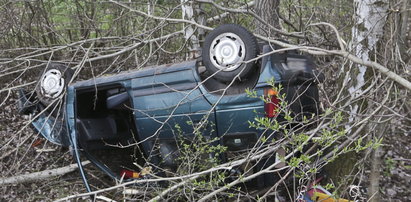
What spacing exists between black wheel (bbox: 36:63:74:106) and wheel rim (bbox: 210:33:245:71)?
241cm

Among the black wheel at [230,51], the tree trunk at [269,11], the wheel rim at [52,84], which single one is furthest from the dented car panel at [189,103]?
the tree trunk at [269,11]

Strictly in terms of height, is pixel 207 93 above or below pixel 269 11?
below

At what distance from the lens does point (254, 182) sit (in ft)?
17.1

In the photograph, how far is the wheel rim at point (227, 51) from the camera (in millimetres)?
4812

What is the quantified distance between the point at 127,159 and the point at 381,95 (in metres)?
3.90

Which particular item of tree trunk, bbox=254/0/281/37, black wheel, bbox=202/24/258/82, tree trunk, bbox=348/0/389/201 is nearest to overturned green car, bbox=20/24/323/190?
black wheel, bbox=202/24/258/82

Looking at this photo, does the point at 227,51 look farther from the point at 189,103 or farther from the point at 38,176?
the point at 38,176

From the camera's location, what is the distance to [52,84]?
632 cm

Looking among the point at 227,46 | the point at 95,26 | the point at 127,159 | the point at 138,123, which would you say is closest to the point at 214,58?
the point at 227,46

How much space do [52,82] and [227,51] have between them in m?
2.80

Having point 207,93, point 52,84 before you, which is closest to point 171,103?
point 207,93

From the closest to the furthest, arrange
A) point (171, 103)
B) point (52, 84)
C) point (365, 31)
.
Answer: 1. point (365, 31)
2. point (171, 103)
3. point (52, 84)

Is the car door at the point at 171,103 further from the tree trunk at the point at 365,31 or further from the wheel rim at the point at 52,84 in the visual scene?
the tree trunk at the point at 365,31

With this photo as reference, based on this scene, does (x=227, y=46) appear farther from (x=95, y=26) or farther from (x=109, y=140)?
(x=95, y=26)
